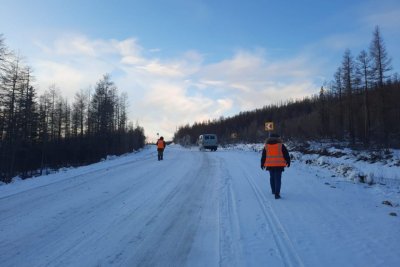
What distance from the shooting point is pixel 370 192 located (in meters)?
11.4

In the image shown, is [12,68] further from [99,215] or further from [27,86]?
[99,215]

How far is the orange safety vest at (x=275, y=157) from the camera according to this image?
10.4m

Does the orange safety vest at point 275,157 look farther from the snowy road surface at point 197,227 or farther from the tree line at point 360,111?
the tree line at point 360,111

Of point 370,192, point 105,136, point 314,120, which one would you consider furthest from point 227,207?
point 314,120

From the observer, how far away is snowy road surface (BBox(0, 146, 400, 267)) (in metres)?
5.30

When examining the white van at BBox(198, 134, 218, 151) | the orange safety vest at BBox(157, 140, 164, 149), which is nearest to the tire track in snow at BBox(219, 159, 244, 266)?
the orange safety vest at BBox(157, 140, 164, 149)

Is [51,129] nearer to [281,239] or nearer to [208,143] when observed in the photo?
[208,143]

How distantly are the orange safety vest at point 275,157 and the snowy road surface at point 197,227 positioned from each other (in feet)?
3.17

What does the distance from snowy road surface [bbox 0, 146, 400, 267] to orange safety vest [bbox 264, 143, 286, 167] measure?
0.97 m

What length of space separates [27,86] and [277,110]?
364 feet

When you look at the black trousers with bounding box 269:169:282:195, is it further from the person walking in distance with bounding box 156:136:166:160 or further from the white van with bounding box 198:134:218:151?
the white van with bounding box 198:134:218:151

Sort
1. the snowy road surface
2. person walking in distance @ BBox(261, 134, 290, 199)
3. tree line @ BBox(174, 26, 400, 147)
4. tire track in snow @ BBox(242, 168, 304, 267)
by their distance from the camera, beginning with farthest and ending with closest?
tree line @ BBox(174, 26, 400, 147)
person walking in distance @ BBox(261, 134, 290, 199)
the snowy road surface
tire track in snow @ BBox(242, 168, 304, 267)

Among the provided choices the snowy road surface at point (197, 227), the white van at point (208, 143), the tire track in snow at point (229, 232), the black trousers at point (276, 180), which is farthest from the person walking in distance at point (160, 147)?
the white van at point (208, 143)

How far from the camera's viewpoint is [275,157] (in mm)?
10445
